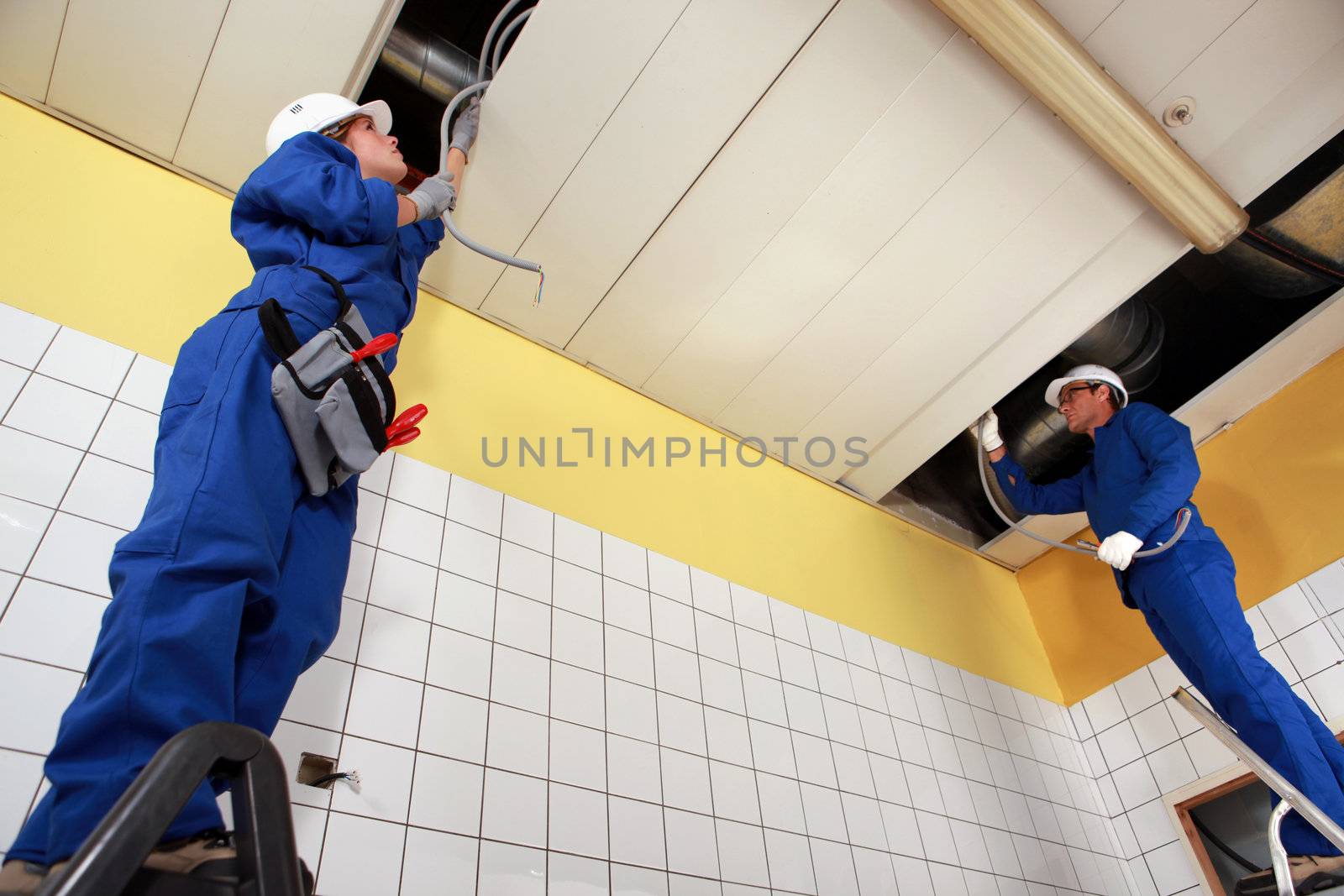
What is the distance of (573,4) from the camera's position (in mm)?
1866

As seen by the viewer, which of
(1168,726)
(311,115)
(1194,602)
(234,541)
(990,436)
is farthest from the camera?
(990,436)

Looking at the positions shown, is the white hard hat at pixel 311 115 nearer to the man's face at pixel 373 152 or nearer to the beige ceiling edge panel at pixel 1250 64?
the man's face at pixel 373 152

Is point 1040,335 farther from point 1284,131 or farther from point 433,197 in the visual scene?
point 433,197

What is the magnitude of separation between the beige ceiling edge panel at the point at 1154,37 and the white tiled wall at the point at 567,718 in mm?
1490

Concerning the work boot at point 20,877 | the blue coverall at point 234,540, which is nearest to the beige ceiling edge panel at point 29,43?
the blue coverall at point 234,540

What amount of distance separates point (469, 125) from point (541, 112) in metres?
0.18

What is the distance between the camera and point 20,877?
26.7 inches

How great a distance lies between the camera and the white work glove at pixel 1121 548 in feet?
7.06

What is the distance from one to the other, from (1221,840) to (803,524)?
1539 millimetres

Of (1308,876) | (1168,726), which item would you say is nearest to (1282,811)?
(1308,876)

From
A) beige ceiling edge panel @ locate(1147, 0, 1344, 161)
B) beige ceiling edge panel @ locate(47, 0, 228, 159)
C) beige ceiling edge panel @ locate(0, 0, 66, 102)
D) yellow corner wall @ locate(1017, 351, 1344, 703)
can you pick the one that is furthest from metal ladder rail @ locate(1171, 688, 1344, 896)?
beige ceiling edge panel @ locate(0, 0, 66, 102)

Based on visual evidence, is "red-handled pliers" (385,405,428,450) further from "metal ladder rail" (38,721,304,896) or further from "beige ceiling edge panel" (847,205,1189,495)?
"beige ceiling edge panel" (847,205,1189,495)

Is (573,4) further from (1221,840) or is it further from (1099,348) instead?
(1221,840)

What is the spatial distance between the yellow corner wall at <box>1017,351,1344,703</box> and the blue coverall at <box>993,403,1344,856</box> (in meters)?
0.50
